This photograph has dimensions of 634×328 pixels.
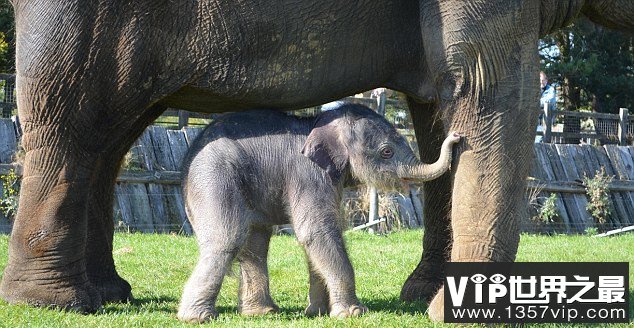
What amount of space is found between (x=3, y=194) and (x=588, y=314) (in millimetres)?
7686

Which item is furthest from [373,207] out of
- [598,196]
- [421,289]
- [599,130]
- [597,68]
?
[597,68]

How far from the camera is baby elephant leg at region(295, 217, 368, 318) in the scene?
5.21 meters

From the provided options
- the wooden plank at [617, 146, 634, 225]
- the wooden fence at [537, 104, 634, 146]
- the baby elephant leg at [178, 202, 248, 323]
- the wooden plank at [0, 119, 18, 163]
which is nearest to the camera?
the baby elephant leg at [178, 202, 248, 323]

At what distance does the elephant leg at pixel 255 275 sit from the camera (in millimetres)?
5645

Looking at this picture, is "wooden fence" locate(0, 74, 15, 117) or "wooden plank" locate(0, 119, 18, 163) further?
"wooden fence" locate(0, 74, 15, 117)

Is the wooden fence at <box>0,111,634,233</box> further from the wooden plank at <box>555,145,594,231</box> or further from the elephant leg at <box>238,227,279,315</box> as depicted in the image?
the elephant leg at <box>238,227,279,315</box>

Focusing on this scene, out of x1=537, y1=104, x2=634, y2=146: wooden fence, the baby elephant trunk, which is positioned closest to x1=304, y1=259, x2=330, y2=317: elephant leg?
the baby elephant trunk

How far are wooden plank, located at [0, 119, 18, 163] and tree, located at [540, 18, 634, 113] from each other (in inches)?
609

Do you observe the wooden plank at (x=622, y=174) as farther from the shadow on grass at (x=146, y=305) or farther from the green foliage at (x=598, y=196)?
the shadow on grass at (x=146, y=305)

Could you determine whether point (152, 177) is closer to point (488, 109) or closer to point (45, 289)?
point (45, 289)

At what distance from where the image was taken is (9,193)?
11.2m

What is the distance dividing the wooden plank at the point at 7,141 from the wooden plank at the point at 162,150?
174 cm

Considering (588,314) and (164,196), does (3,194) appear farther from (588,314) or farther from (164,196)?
(588,314)

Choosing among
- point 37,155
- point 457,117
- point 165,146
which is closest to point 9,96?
point 165,146
